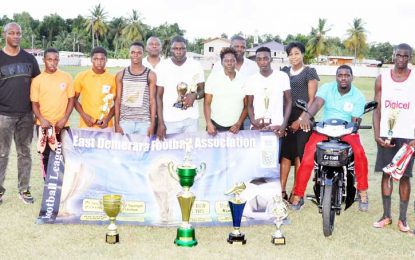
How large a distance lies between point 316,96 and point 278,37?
11536 centimetres

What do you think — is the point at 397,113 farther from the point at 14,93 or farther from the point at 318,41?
the point at 318,41

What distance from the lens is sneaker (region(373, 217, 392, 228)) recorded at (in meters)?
6.16

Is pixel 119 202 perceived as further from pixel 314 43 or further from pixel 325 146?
pixel 314 43

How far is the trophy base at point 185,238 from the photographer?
17.2 feet

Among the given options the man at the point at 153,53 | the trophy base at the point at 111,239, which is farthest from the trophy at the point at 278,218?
the man at the point at 153,53

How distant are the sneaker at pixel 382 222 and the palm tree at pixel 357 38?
105 meters

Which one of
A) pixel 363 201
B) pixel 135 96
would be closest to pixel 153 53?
pixel 135 96

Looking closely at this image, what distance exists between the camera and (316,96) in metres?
6.54

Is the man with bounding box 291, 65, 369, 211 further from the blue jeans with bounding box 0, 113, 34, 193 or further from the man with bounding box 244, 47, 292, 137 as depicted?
the blue jeans with bounding box 0, 113, 34, 193

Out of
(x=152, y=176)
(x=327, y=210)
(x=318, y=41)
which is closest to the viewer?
(x=327, y=210)

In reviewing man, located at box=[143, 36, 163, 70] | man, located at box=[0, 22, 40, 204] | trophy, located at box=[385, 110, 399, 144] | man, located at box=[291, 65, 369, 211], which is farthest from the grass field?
man, located at box=[143, 36, 163, 70]

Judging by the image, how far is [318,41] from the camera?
99.4 meters

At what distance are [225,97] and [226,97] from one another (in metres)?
0.01

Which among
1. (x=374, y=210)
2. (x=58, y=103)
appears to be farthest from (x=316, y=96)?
Result: (x=58, y=103)
